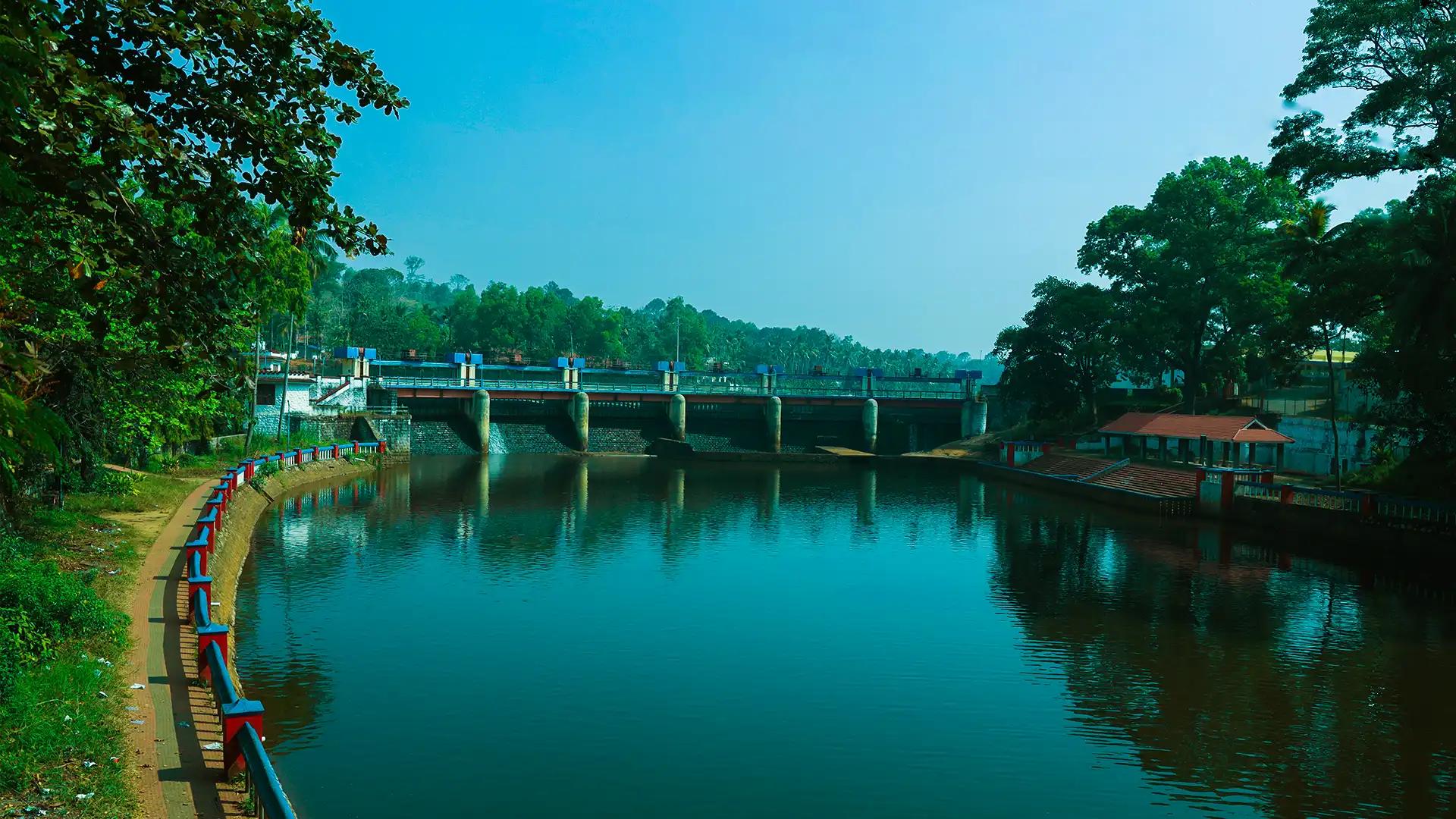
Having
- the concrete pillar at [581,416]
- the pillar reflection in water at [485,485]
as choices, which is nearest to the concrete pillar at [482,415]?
the pillar reflection in water at [485,485]

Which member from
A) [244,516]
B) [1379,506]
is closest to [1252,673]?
[1379,506]

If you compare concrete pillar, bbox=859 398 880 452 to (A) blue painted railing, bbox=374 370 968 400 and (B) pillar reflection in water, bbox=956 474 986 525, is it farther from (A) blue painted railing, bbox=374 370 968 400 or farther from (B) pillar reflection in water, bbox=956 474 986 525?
(B) pillar reflection in water, bbox=956 474 986 525

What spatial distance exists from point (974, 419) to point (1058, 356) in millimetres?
14472

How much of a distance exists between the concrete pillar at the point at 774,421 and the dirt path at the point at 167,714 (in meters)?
67.6

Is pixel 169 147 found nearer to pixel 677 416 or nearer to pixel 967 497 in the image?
pixel 967 497

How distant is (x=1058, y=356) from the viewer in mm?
81688

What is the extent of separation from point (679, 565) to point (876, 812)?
68.9ft

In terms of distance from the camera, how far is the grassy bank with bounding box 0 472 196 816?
11.7 meters

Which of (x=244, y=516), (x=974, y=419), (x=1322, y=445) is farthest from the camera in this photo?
(x=974, y=419)

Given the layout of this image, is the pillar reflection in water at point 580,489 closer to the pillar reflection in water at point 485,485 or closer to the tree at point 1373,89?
the pillar reflection in water at point 485,485

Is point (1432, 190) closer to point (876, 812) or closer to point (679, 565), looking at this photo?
point (679, 565)

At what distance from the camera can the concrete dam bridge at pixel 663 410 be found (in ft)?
270

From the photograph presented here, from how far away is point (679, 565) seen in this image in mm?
36438

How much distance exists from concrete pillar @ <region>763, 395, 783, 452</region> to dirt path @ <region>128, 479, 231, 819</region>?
67.6 m
